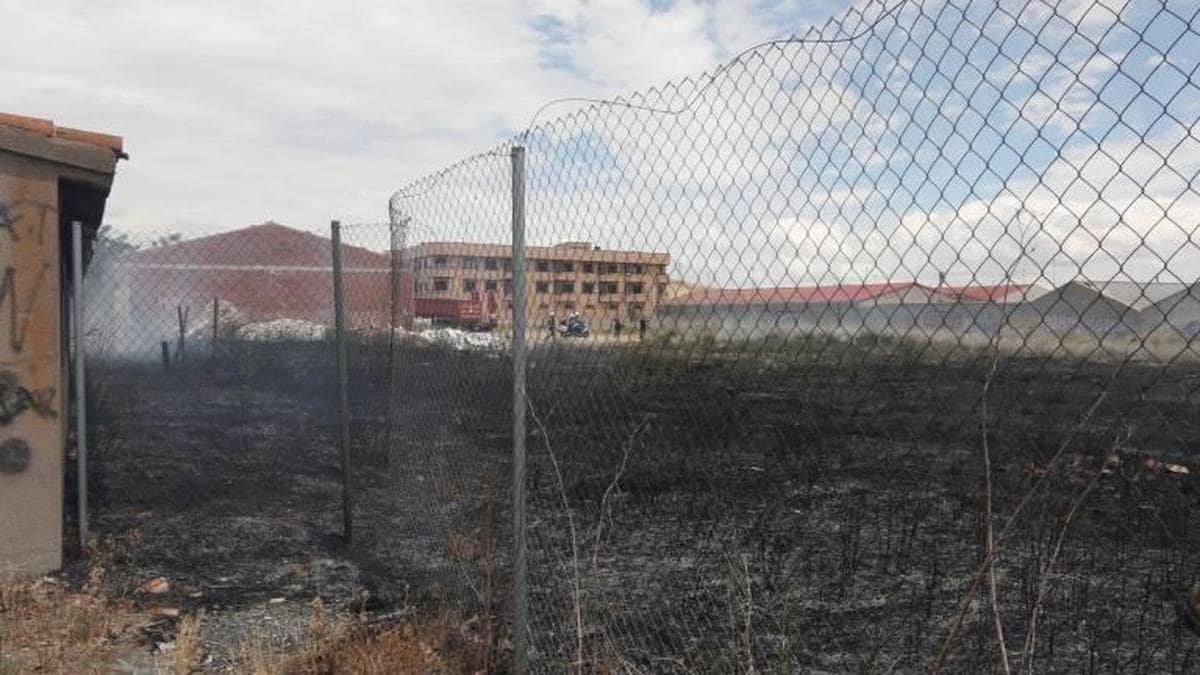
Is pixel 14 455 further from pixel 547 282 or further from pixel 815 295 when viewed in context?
pixel 815 295

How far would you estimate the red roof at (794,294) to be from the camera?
2264 millimetres

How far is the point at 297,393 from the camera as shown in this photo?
16719 millimetres

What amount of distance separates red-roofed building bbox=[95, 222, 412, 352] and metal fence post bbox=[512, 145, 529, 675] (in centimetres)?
454

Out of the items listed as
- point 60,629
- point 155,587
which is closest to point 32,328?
point 155,587

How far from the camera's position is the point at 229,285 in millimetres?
23219

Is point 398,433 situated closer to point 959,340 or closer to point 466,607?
point 466,607

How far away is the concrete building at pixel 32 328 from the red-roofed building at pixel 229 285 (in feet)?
8.23

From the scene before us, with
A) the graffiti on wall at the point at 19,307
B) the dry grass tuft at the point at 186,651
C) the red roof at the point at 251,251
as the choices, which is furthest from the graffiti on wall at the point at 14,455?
the red roof at the point at 251,251

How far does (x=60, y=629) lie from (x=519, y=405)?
2664mm

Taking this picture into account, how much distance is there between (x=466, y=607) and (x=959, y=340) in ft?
10.2

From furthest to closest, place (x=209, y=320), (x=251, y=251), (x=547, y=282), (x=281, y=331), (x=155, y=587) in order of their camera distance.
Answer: (x=251, y=251) → (x=209, y=320) → (x=281, y=331) → (x=155, y=587) → (x=547, y=282)

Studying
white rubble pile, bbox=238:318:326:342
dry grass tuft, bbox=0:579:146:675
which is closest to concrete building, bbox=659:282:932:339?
dry grass tuft, bbox=0:579:146:675

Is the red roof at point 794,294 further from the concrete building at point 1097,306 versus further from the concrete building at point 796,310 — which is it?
the concrete building at point 1097,306

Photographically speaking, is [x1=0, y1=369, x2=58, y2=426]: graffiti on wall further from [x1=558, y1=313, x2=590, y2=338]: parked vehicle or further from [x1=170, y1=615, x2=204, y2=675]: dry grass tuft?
[x1=558, y1=313, x2=590, y2=338]: parked vehicle
